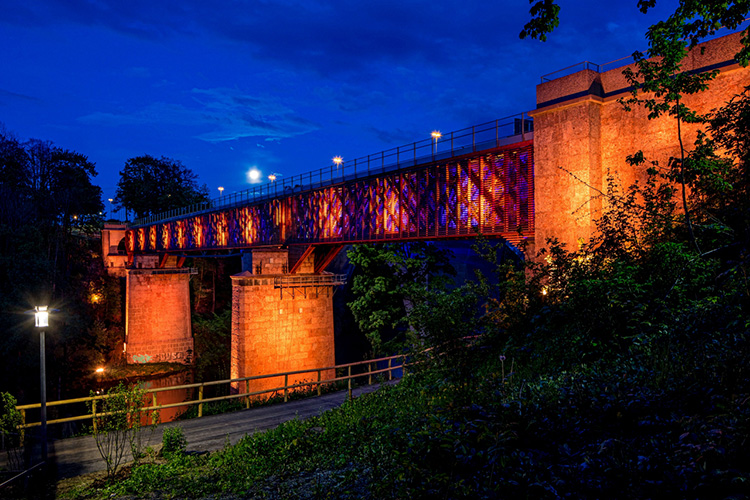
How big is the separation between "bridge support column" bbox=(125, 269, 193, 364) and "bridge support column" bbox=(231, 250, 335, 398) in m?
21.8

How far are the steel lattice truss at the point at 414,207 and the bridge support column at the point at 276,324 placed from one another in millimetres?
3013

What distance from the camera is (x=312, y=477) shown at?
7367 mm

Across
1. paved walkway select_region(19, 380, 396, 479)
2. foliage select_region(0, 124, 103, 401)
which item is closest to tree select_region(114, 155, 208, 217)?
foliage select_region(0, 124, 103, 401)

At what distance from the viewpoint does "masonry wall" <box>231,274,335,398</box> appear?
29.1 meters

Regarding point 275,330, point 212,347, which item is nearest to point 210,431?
point 275,330

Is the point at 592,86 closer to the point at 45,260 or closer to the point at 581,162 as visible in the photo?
the point at 581,162

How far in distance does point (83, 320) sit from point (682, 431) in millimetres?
45249

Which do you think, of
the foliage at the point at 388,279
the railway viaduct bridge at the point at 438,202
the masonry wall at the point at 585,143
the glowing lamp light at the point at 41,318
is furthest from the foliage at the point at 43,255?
the masonry wall at the point at 585,143

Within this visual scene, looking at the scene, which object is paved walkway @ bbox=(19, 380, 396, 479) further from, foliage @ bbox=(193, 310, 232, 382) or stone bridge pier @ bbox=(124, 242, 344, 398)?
foliage @ bbox=(193, 310, 232, 382)

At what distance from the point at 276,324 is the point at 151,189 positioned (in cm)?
6422

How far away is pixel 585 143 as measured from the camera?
1438 cm

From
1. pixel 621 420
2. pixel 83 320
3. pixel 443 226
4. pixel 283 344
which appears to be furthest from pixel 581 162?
pixel 83 320

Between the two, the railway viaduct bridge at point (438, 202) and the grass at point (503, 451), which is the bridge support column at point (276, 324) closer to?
the railway viaduct bridge at point (438, 202)

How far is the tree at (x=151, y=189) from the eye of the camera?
81.0 meters
